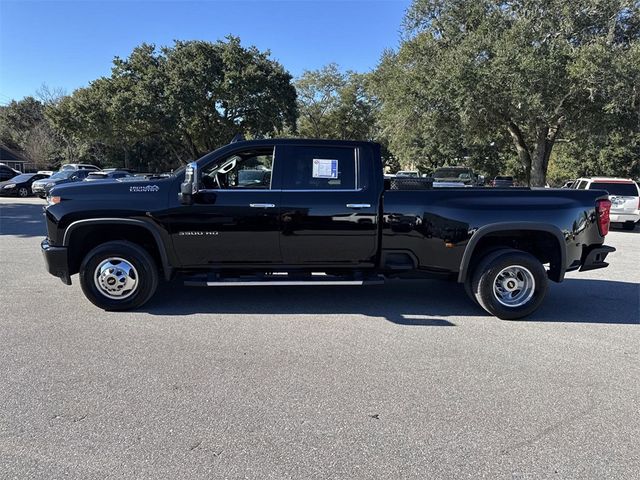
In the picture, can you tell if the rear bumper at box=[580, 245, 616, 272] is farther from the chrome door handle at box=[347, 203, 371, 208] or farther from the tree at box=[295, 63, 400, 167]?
the tree at box=[295, 63, 400, 167]

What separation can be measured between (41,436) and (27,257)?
689 centimetres

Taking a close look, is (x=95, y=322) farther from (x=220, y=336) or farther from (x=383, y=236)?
(x=383, y=236)

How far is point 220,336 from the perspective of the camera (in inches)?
191

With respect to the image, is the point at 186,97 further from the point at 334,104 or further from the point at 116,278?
the point at 116,278

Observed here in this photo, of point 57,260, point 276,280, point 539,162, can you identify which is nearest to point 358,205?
point 276,280

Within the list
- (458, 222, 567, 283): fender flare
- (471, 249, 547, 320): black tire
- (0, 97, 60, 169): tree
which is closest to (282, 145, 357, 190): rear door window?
(458, 222, 567, 283): fender flare

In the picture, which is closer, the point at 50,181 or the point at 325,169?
the point at 325,169

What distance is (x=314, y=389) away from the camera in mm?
3740

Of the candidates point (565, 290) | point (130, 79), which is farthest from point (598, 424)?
point (130, 79)

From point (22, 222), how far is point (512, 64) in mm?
17108

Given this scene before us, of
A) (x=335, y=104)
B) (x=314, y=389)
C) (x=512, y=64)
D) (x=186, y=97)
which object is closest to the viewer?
(x=314, y=389)

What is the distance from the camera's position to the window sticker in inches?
219

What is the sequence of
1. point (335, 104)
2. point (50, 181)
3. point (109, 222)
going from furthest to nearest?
point (335, 104), point (50, 181), point (109, 222)

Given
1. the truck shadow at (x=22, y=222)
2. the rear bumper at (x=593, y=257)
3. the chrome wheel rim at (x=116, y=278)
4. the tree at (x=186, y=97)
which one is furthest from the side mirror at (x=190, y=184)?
the tree at (x=186, y=97)
